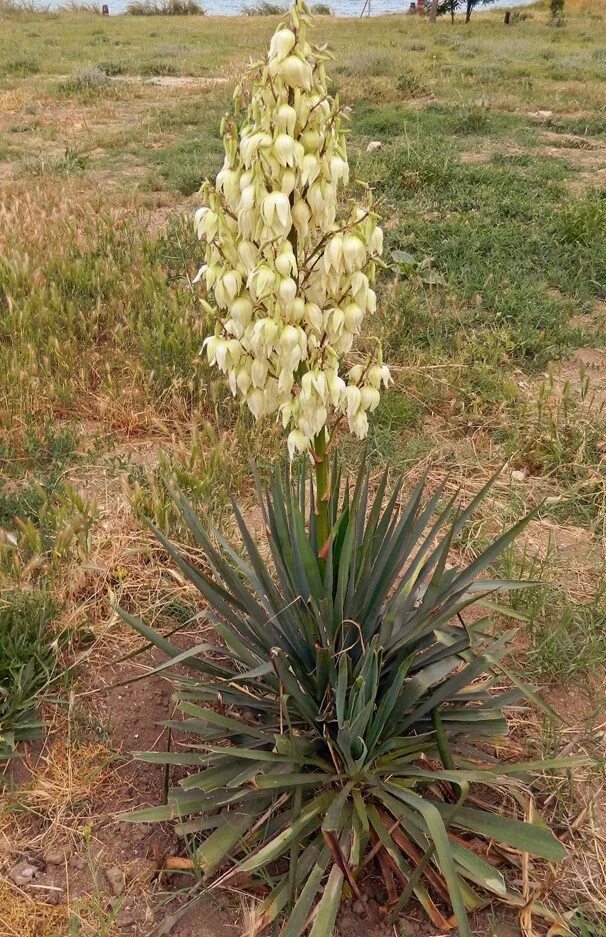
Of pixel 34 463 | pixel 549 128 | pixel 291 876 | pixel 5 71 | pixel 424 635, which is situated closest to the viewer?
pixel 291 876

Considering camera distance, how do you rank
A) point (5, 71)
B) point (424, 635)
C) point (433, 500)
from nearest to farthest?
point (424, 635) < point (433, 500) < point (5, 71)

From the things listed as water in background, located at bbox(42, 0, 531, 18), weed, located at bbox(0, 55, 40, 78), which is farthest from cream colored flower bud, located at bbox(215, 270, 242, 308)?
water in background, located at bbox(42, 0, 531, 18)

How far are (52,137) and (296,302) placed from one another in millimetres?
11428

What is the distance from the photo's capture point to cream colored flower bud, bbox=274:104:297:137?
5.31 ft

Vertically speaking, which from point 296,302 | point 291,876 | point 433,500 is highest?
point 296,302

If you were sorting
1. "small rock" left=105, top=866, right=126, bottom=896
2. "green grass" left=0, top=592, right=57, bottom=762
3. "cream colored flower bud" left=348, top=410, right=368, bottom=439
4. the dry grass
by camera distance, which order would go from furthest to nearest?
1. "green grass" left=0, top=592, right=57, bottom=762
2. "small rock" left=105, top=866, right=126, bottom=896
3. the dry grass
4. "cream colored flower bud" left=348, top=410, right=368, bottom=439

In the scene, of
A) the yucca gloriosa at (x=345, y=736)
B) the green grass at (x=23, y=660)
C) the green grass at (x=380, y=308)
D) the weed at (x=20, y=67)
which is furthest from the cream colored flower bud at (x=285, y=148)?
the weed at (x=20, y=67)

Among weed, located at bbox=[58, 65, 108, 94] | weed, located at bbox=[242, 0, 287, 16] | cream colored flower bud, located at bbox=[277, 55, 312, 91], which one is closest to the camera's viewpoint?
cream colored flower bud, located at bbox=[277, 55, 312, 91]

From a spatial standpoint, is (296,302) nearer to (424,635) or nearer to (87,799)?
(424,635)

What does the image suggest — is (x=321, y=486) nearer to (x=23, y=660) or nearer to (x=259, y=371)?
(x=259, y=371)

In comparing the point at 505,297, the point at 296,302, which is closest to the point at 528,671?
the point at 296,302

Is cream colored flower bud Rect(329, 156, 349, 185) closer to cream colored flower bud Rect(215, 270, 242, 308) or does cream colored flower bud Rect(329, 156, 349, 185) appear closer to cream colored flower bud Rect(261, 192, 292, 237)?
cream colored flower bud Rect(261, 192, 292, 237)

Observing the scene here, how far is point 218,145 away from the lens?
10.3 meters

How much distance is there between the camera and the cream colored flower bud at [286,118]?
162 centimetres
